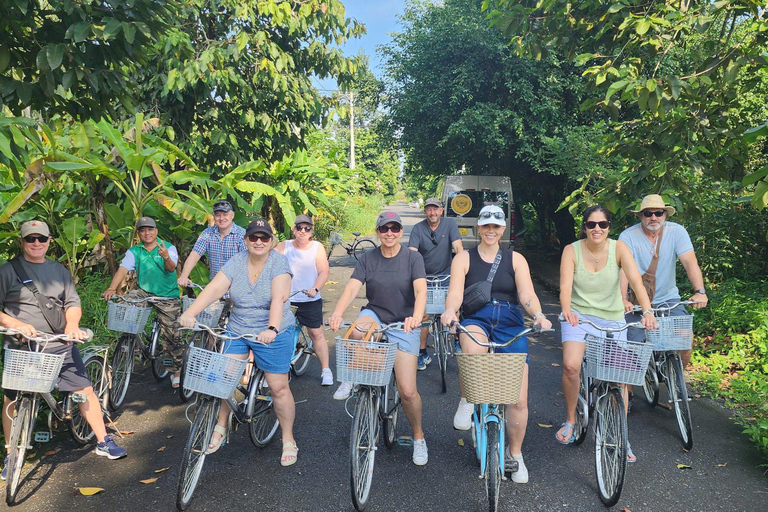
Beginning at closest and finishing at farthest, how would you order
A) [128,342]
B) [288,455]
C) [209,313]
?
[288,455]
[209,313]
[128,342]

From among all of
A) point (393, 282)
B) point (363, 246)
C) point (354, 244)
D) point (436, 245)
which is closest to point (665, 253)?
point (393, 282)

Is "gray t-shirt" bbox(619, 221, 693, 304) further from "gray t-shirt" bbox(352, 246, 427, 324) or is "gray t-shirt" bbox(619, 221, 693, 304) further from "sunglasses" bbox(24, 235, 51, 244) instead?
"sunglasses" bbox(24, 235, 51, 244)

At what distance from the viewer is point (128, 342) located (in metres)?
5.91

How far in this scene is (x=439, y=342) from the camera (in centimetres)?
684

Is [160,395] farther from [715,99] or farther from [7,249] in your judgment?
[715,99]

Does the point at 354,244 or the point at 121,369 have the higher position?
the point at 354,244

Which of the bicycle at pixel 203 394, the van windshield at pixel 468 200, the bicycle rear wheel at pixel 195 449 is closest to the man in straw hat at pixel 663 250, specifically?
the bicycle at pixel 203 394

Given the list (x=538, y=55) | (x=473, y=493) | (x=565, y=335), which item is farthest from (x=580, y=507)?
(x=538, y=55)

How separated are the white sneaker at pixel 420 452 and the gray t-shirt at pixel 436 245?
316 cm

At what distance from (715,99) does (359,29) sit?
6.57 meters

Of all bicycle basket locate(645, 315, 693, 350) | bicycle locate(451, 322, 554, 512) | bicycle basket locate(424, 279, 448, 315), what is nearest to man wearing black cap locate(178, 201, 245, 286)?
bicycle basket locate(424, 279, 448, 315)

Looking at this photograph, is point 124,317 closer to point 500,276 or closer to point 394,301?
point 394,301

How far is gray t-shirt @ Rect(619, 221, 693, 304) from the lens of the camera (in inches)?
205

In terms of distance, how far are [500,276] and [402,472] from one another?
168 centimetres
